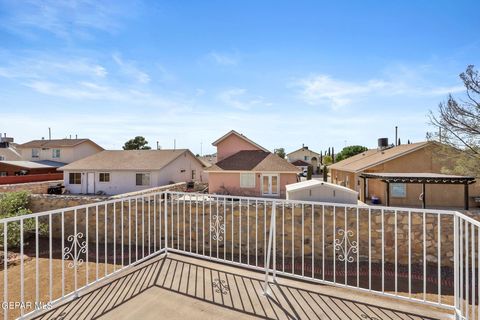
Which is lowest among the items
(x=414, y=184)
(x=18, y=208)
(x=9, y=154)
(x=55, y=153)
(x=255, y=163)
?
(x=18, y=208)

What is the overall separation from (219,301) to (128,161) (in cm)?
1924

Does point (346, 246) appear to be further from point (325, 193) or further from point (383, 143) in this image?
point (383, 143)

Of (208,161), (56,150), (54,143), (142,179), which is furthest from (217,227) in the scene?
(208,161)

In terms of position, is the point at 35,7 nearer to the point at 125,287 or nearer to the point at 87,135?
the point at 125,287

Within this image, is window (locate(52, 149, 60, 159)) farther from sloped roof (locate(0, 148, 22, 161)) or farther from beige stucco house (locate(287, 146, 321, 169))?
beige stucco house (locate(287, 146, 321, 169))

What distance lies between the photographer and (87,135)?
2803cm

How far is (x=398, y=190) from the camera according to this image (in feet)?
47.5

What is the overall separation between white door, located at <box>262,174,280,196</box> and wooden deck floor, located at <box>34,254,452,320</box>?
1257 cm

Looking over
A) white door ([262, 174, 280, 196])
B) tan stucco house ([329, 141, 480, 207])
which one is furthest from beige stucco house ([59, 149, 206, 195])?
tan stucco house ([329, 141, 480, 207])

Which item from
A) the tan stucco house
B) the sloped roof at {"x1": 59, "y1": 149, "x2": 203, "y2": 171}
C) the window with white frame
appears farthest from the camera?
the window with white frame

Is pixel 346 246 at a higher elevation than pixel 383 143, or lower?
lower

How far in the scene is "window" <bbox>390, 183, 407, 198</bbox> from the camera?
47.3ft

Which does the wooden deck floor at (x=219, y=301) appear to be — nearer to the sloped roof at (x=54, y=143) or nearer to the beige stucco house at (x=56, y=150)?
the beige stucco house at (x=56, y=150)

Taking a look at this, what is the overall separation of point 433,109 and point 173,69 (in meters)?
13.7
